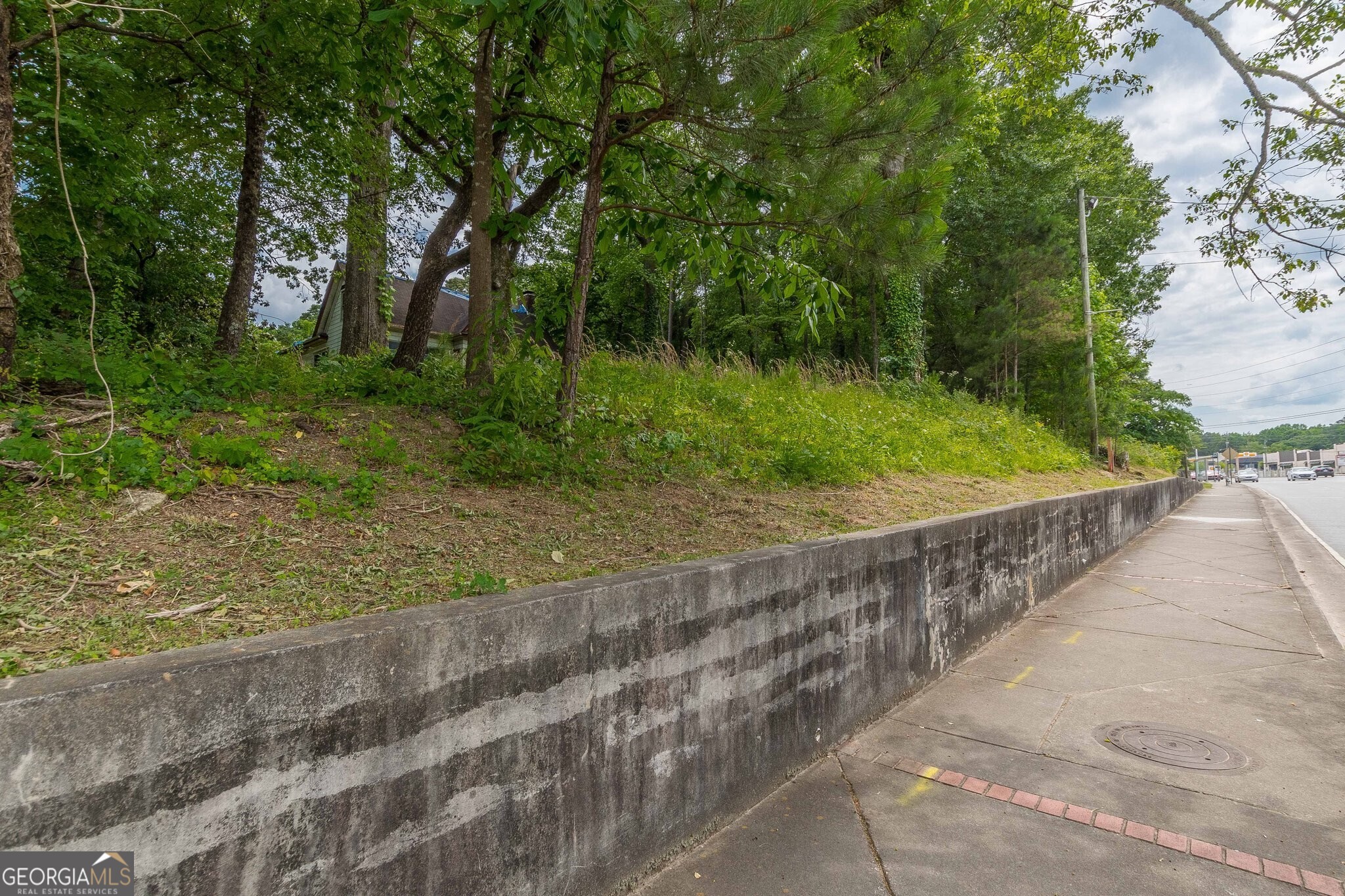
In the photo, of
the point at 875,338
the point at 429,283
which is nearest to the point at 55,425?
the point at 429,283

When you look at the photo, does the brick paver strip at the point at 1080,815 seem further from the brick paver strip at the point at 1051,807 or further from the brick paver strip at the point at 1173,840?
the brick paver strip at the point at 1173,840

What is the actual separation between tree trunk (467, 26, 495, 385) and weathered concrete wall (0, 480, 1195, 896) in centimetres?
304

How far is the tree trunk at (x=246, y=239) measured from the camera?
263 inches

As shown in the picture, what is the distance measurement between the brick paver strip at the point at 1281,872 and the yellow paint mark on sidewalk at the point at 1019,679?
6.32 ft

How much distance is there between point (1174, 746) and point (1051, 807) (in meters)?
1.14

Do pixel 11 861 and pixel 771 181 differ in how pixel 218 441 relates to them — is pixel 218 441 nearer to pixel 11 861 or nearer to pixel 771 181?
pixel 11 861

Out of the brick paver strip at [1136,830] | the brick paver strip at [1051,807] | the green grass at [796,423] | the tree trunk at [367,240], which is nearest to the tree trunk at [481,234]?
the green grass at [796,423]

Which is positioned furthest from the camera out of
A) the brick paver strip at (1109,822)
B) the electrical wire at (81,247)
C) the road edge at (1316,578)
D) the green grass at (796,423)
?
the green grass at (796,423)

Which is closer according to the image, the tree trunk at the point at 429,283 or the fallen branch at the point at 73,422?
the fallen branch at the point at 73,422

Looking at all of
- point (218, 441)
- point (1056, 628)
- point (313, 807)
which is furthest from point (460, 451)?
point (1056, 628)

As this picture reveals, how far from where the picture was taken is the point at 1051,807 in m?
2.87

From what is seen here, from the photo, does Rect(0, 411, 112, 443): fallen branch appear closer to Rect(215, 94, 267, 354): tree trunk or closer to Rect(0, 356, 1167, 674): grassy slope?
Rect(0, 356, 1167, 674): grassy slope

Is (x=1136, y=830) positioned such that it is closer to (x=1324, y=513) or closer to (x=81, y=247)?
(x=81, y=247)

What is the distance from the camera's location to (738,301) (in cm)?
3025
